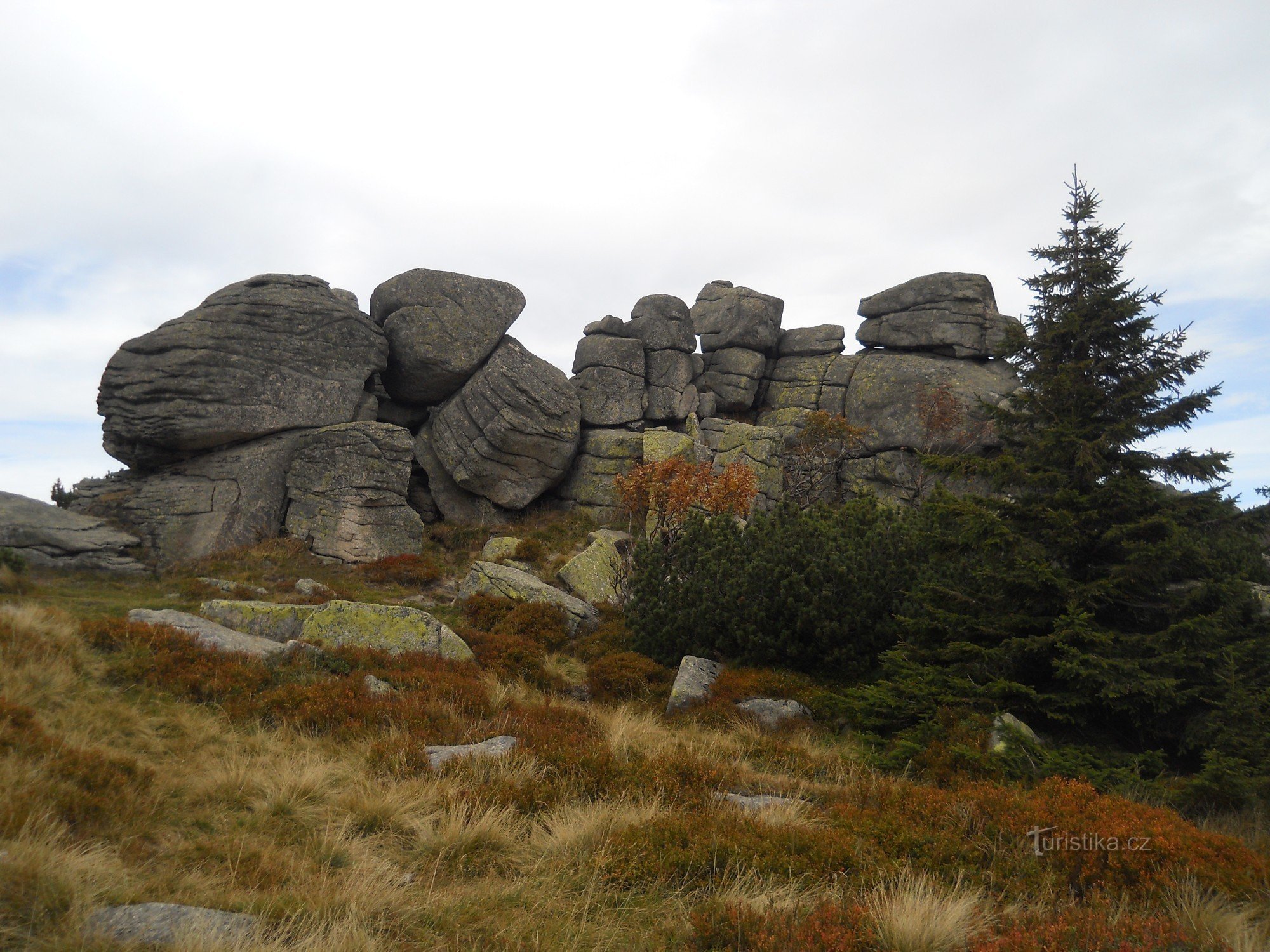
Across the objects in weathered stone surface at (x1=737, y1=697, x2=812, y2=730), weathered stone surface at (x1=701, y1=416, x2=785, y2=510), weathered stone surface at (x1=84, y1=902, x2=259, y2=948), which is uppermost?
weathered stone surface at (x1=701, y1=416, x2=785, y2=510)

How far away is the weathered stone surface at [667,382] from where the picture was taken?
1385 inches

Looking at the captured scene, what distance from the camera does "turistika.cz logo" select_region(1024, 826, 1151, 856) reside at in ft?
19.3

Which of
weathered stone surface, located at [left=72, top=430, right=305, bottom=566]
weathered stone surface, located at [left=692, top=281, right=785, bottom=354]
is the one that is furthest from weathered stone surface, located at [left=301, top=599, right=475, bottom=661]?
weathered stone surface, located at [left=692, top=281, right=785, bottom=354]

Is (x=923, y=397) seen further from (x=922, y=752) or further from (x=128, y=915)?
(x=128, y=915)

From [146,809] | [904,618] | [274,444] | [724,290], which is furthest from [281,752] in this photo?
[724,290]

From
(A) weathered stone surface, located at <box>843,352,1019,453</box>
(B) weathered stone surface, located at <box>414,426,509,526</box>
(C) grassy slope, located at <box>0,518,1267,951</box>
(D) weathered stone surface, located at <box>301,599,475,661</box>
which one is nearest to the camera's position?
(C) grassy slope, located at <box>0,518,1267,951</box>

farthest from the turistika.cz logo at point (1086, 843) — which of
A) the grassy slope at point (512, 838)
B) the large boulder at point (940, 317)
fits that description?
the large boulder at point (940, 317)

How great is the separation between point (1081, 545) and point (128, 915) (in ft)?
34.9

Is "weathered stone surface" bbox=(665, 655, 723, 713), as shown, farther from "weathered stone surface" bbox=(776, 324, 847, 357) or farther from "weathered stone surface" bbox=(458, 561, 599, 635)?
"weathered stone surface" bbox=(776, 324, 847, 357)

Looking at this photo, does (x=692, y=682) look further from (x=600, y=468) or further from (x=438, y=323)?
(x=438, y=323)

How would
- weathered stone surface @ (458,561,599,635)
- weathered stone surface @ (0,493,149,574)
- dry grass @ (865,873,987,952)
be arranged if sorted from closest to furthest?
dry grass @ (865,873,987,952), weathered stone surface @ (458,561,599,635), weathered stone surface @ (0,493,149,574)

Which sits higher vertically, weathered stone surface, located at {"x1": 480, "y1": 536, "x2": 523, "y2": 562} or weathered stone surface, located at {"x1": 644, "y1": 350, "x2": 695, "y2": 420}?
weathered stone surface, located at {"x1": 644, "y1": 350, "x2": 695, "y2": 420}

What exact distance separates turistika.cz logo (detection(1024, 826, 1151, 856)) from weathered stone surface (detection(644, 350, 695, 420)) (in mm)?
29680

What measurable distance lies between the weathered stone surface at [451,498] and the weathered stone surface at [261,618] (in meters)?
15.5
